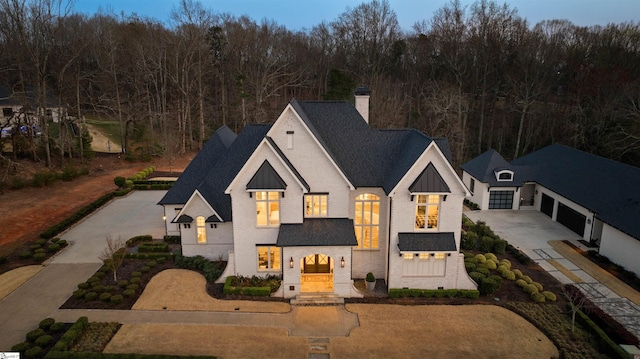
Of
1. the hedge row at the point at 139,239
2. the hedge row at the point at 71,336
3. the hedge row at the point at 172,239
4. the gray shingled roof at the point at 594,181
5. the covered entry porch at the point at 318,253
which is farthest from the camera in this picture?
the hedge row at the point at 172,239

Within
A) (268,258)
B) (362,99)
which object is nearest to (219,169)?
(268,258)

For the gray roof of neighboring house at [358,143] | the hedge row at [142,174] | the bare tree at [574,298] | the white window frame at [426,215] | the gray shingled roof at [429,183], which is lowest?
the bare tree at [574,298]

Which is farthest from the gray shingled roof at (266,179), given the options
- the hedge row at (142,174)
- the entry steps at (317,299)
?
the hedge row at (142,174)

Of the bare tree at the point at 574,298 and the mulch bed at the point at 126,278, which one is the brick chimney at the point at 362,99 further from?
the mulch bed at the point at 126,278

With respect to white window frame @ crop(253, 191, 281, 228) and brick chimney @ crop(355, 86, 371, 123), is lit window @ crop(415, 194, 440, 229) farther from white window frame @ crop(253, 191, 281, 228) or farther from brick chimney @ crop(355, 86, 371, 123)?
white window frame @ crop(253, 191, 281, 228)

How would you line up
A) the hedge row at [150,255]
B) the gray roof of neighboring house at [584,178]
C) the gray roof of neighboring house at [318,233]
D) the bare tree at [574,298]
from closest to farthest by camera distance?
the bare tree at [574,298]
the gray roof of neighboring house at [318,233]
the hedge row at [150,255]
the gray roof of neighboring house at [584,178]

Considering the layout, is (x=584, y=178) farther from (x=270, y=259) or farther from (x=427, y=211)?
(x=270, y=259)

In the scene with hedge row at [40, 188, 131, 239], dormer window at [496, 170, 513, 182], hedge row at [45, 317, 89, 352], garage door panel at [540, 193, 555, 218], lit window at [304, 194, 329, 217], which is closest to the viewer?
hedge row at [45, 317, 89, 352]

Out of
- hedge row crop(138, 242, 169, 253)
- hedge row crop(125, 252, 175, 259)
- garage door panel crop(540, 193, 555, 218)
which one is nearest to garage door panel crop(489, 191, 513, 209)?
garage door panel crop(540, 193, 555, 218)
